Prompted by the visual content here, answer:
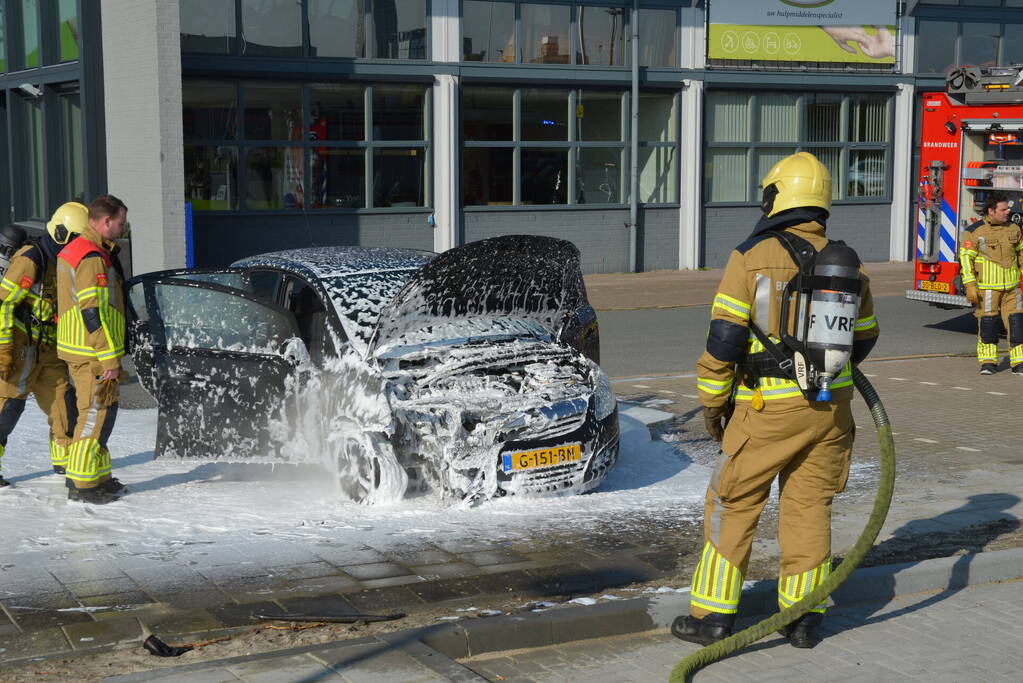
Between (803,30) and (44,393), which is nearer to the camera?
(44,393)

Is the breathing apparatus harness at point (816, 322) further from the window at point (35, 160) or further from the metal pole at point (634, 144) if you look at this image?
the window at point (35, 160)

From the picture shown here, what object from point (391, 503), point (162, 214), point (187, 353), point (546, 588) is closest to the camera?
point (546, 588)

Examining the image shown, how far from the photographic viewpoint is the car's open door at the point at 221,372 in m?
7.67

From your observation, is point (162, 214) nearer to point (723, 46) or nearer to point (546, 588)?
point (723, 46)

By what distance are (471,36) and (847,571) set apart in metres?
17.7

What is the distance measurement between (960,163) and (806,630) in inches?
441

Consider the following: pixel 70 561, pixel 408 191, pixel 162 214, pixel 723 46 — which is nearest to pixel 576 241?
pixel 408 191

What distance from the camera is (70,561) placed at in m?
6.28

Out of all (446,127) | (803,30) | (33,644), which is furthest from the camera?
(803,30)

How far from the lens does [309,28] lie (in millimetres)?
20625

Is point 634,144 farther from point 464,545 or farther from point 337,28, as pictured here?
point 464,545

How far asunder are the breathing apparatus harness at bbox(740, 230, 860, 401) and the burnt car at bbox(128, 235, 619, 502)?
7.26 feet

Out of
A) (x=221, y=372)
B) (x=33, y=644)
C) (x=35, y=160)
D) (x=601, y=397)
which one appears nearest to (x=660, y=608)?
(x=601, y=397)

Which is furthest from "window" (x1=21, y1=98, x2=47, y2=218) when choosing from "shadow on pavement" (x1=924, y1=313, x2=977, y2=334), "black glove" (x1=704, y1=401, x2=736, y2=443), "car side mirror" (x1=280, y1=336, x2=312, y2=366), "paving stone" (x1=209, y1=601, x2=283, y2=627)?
"black glove" (x1=704, y1=401, x2=736, y2=443)
